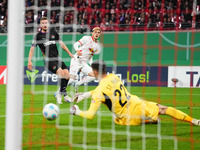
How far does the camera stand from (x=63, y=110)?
876 cm

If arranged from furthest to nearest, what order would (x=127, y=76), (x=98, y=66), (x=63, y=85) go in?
(x=127, y=76)
(x=63, y=85)
(x=98, y=66)

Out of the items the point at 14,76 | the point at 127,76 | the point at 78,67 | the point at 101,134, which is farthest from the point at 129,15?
the point at 14,76

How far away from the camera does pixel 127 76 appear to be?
16938mm

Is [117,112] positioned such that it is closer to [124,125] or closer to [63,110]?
[124,125]

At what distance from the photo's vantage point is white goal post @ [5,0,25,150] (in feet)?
14.2

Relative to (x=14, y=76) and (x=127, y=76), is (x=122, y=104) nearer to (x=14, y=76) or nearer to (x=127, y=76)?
(x=14, y=76)

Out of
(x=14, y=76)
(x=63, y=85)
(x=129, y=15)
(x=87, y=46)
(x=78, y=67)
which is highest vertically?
(x=129, y=15)

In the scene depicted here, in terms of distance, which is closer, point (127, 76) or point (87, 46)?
point (87, 46)

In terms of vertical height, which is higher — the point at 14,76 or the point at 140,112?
the point at 14,76

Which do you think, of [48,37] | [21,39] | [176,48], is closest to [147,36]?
[176,48]

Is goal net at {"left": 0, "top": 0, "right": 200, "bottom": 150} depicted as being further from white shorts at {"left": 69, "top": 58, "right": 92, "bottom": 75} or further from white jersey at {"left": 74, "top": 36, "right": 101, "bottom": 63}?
white shorts at {"left": 69, "top": 58, "right": 92, "bottom": 75}

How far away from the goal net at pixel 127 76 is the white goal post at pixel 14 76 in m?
0.45

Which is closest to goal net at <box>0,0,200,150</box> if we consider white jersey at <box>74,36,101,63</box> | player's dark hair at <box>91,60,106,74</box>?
white jersey at <box>74,36,101,63</box>

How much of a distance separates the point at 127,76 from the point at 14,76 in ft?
41.8
